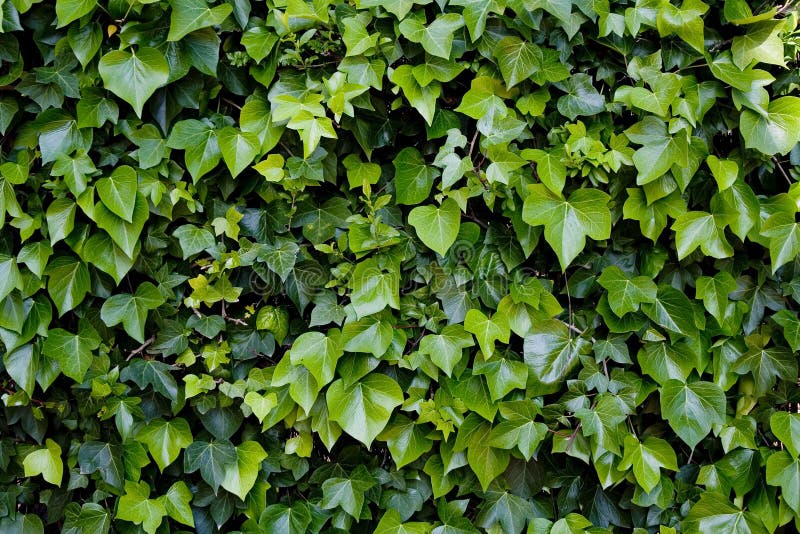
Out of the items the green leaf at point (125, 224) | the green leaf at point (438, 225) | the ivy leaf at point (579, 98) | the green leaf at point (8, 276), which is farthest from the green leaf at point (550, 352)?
the green leaf at point (8, 276)

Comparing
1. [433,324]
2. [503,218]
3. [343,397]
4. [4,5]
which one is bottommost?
[343,397]

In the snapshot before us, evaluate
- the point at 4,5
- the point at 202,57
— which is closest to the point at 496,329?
the point at 202,57

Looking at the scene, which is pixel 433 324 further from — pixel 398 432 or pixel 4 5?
pixel 4 5

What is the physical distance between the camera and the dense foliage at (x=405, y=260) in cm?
189

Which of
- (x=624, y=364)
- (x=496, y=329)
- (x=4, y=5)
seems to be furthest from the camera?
(x=624, y=364)

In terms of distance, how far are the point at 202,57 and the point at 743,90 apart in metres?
1.57

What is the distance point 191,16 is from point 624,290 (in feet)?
4.85

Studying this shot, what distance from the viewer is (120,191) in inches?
75.0

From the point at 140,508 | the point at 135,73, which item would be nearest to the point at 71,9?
the point at 135,73

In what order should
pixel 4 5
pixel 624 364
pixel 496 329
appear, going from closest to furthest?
pixel 4 5, pixel 496 329, pixel 624 364

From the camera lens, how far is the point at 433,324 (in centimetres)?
201

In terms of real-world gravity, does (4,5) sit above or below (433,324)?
above

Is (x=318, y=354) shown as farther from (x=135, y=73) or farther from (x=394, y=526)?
(x=135, y=73)

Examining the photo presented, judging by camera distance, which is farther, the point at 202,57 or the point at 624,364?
the point at 624,364
